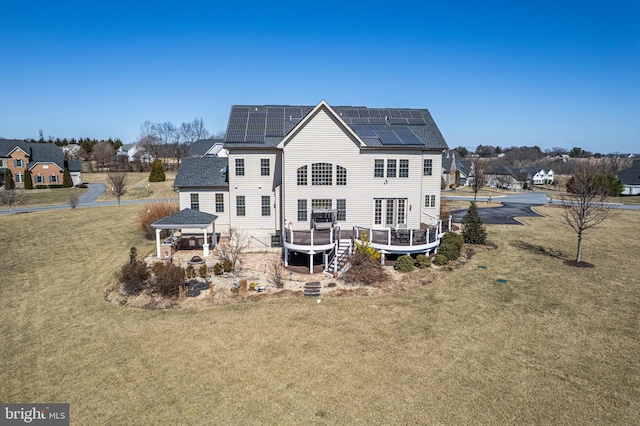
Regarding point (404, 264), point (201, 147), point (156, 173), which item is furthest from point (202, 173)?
point (156, 173)

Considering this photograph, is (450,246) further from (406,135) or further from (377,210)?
(406,135)

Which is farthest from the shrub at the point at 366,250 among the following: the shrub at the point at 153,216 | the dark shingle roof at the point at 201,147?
the dark shingle roof at the point at 201,147

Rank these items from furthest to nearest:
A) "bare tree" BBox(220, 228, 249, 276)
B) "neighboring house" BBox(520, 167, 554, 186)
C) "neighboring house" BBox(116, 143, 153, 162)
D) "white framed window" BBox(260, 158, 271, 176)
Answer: "neighboring house" BBox(520, 167, 554, 186) → "neighboring house" BBox(116, 143, 153, 162) → "white framed window" BBox(260, 158, 271, 176) → "bare tree" BBox(220, 228, 249, 276)

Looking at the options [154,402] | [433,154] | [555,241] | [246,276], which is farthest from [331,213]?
[555,241]

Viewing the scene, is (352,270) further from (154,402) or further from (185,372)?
(154,402)

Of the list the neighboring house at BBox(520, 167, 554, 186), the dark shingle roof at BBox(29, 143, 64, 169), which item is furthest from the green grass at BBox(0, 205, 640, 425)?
the neighboring house at BBox(520, 167, 554, 186)

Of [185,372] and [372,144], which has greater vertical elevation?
[372,144]

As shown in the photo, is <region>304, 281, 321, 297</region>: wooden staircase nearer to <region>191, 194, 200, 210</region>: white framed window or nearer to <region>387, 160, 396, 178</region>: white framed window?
<region>387, 160, 396, 178</region>: white framed window
